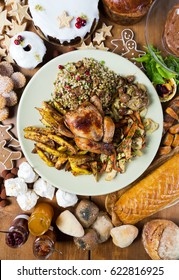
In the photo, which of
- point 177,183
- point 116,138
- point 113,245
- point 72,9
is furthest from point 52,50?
point 113,245

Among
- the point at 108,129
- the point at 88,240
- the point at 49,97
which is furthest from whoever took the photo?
the point at 88,240

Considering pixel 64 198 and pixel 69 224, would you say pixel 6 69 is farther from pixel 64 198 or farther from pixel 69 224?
pixel 69 224

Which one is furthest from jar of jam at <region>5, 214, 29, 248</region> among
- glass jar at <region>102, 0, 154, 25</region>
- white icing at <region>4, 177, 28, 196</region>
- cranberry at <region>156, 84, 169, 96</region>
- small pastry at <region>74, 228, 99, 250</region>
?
glass jar at <region>102, 0, 154, 25</region>

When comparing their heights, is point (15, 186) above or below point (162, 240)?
above

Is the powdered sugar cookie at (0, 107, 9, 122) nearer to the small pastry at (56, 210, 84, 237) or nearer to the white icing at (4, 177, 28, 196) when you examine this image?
the white icing at (4, 177, 28, 196)

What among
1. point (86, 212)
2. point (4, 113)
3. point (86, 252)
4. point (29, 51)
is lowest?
point (86, 252)

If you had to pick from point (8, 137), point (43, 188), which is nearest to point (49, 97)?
point (8, 137)

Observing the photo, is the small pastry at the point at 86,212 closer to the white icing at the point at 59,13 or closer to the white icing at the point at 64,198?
the white icing at the point at 64,198

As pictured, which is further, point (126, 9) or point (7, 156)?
point (7, 156)
